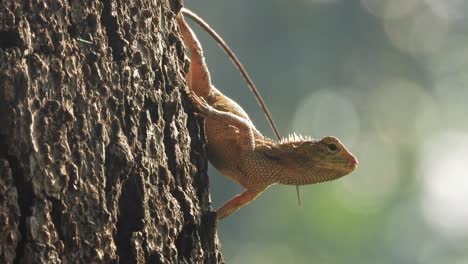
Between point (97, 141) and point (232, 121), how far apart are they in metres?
1.30

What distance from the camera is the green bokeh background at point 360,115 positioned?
2661cm

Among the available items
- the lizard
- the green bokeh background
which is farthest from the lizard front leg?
the green bokeh background

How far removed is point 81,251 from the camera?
334cm

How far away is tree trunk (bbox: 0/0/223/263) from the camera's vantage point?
3242 mm

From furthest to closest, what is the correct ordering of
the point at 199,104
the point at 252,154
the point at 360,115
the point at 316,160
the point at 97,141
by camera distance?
the point at 360,115, the point at 316,160, the point at 252,154, the point at 199,104, the point at 97,141

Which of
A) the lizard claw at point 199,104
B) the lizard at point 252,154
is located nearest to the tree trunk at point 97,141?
the lizard claw at point 199,104

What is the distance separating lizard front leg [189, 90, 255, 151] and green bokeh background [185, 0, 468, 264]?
17.7 metres

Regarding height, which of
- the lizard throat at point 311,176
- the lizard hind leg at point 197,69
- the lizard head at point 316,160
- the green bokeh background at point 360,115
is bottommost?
the lizard throat at point 311,176

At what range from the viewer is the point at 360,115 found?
111 ft

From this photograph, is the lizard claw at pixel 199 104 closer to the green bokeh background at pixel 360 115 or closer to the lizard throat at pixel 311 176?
the lizard throat at pixel 311 176

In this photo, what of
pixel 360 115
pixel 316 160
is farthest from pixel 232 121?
pixel 360 115

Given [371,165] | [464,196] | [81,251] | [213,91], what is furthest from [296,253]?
[81,251]

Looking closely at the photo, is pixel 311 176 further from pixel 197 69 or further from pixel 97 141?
pixel 97 141

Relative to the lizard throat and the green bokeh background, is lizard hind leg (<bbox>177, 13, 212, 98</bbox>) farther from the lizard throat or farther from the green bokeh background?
the green bokeh background
